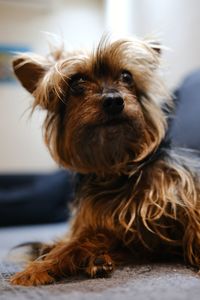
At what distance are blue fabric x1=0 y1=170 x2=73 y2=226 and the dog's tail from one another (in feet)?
4.99

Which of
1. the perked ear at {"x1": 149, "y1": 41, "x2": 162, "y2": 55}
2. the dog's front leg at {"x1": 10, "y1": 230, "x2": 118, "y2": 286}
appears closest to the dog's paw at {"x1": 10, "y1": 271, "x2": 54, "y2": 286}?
the dog's front leg at {"x1": 10, "y1": 230, "x2": 118, "y2": 286}

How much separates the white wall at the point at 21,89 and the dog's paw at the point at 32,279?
101 inches

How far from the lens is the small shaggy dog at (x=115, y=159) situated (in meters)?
1.29

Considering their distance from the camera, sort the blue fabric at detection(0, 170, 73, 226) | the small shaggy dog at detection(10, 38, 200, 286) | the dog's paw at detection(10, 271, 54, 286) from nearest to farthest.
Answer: the dog's paw at detection(10, 271, 54, 286) < the small shaggy dog at detection(10, 38, 200, 286) < the blue fabric at detection(0, 170, 73, 226)

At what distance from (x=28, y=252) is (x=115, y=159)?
414 millimetres

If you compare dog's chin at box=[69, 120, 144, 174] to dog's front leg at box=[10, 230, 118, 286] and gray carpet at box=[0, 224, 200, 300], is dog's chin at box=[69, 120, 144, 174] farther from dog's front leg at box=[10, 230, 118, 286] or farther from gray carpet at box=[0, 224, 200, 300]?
gray carpet at box=[0, 224, 200, 300]

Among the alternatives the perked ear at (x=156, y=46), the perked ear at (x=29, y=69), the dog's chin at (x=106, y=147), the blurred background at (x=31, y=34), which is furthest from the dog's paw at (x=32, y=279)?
the blurred background at (x=31, y=34)

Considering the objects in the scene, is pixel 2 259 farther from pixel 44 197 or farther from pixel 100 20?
pixel 100 20

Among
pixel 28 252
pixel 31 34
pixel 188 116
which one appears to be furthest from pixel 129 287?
pixel 31 34

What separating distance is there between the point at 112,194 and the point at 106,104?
0.26m

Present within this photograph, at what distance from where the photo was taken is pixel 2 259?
1614mm

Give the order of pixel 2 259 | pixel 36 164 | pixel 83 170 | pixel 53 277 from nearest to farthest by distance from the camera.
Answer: pixel 53 277
pixel 83 170
pixel 2 259
pixel 36 164

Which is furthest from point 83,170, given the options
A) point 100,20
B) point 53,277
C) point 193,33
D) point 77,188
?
point 100,20

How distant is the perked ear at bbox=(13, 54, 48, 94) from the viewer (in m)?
1.54
